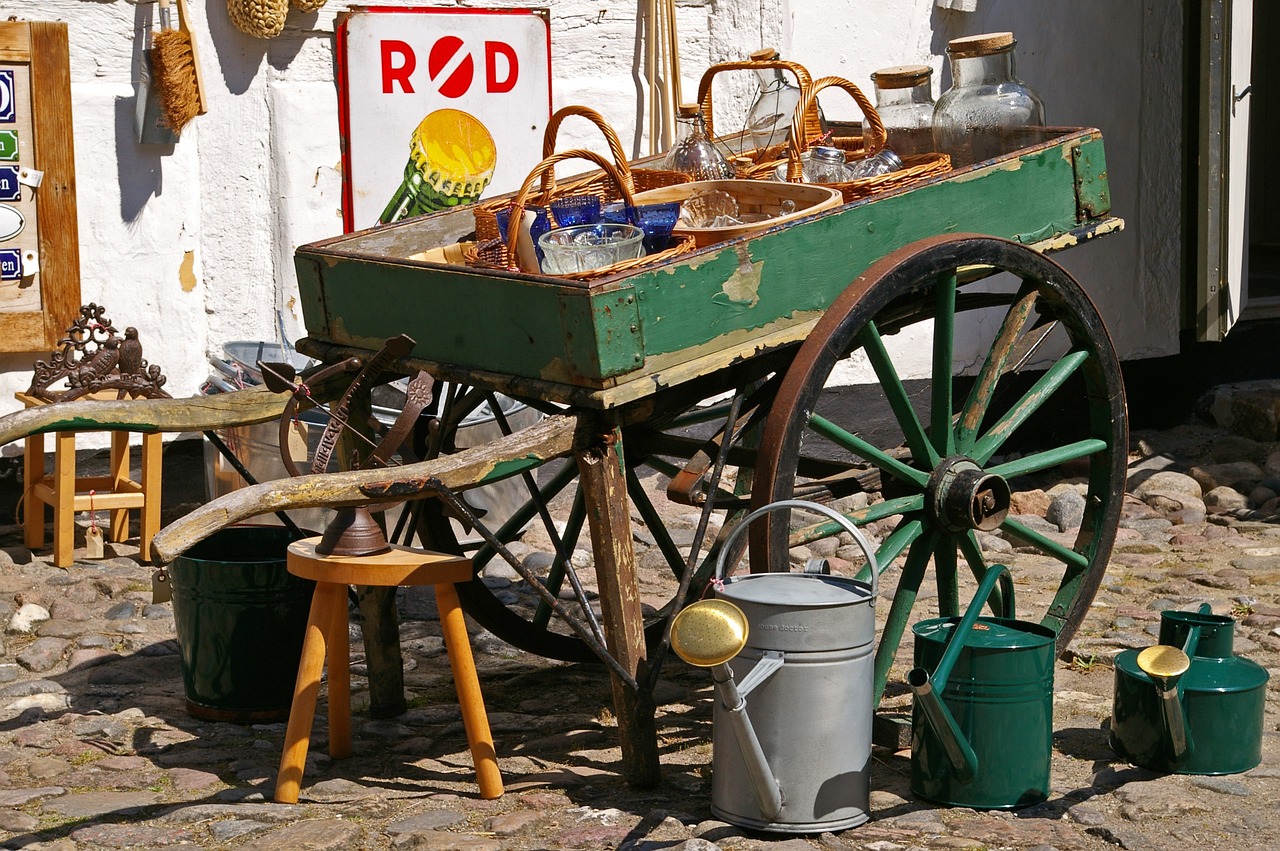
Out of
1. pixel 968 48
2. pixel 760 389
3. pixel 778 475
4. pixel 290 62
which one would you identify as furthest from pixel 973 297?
pixel 290 62

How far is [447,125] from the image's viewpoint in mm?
6012

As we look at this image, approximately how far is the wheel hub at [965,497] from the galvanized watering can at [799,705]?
470 millimetres

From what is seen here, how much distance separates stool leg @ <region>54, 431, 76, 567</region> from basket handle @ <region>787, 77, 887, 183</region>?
2.79 metres

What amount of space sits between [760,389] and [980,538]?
2.56 m

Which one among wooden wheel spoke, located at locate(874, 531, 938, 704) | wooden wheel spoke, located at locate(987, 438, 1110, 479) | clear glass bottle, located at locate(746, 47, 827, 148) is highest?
clear glass bottle, located at locate(746, 47, 827, 148)

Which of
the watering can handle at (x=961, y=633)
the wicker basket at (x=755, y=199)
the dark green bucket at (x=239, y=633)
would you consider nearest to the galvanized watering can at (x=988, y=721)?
the watering can handle at (x=961, y=633)

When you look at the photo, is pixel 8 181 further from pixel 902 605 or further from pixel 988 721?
pixel 988 721

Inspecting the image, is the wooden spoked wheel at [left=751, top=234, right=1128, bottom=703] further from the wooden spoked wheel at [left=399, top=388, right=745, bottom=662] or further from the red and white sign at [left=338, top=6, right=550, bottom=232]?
the red and white sign at [left=338, top=6, right=550, bottom=232]

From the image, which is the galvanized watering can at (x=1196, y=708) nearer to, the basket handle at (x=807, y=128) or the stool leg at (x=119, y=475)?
the basket handle at (x=807, y=128)

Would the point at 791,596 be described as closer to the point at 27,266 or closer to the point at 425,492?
the point at 425,492

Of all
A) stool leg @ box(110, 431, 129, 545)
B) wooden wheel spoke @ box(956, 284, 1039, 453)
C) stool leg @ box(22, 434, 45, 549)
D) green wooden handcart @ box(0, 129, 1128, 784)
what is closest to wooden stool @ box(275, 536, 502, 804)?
green wooden handcart @ box(0, 129, 1128, 784)

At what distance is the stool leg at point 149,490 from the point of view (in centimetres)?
555

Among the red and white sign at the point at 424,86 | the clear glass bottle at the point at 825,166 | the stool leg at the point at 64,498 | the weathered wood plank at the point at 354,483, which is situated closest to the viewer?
the weathered wood plank at the point at 354,483

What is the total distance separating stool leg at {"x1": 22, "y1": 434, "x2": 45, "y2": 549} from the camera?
18.4 ft
